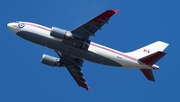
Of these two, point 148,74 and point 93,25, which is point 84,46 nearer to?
point 93,25

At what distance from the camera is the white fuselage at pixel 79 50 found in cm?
7262

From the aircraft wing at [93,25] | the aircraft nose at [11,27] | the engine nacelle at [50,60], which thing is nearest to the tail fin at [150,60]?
the aircraft wing at [93,25]

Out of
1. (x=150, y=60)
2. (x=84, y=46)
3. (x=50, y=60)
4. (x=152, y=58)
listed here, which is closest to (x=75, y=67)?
(x=50, y=60)

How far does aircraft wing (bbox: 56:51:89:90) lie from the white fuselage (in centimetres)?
590

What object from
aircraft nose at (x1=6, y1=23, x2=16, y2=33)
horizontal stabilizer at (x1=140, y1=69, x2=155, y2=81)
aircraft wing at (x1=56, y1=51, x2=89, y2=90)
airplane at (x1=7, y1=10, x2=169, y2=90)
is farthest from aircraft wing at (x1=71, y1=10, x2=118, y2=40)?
horizontal stabilizer at (x1=140, y1=69, x2=155, y2=81)

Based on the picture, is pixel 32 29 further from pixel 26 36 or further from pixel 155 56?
pixel 155 56

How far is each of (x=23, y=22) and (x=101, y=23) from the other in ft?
45.5

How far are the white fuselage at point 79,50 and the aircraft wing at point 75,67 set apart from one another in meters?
5.90

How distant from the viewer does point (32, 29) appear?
73.3 meters

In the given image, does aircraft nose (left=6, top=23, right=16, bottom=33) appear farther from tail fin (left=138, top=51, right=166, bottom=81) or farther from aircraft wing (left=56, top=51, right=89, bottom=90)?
tail fin (left=138, top=51, right=166, bottom=81)

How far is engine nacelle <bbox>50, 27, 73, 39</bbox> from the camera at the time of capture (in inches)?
2820

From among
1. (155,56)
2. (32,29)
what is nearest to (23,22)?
(32,29)

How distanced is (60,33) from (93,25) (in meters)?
5.56

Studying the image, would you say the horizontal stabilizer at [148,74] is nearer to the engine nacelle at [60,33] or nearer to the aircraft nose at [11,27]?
the engine nacelle at [60,33]
